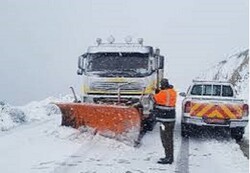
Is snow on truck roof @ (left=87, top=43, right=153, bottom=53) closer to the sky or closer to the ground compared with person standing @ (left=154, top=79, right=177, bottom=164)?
closer to the sky

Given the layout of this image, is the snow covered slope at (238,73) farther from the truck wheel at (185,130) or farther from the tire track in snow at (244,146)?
the tire track in snow at (244,146)

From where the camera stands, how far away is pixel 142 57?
15297mm

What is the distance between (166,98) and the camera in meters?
10.4

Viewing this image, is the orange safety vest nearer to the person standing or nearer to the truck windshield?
the person standing

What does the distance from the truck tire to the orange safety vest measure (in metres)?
4.04

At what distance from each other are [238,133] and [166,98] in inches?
170

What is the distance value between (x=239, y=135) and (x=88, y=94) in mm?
4461

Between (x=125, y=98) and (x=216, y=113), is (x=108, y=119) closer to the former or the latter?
(x=125, y=98)

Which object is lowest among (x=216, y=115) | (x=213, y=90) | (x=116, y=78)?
(x=216, y=115)

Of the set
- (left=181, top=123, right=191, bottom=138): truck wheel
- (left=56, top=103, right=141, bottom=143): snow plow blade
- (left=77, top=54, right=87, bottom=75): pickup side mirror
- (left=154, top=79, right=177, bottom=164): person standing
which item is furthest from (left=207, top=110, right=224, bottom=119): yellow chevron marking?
(left=77, top=54, right=87, bottom=75): pickup side mirror

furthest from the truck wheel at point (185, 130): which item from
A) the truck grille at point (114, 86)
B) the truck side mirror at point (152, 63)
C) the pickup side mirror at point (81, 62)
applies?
the pickup side mirror at point (81, 62)

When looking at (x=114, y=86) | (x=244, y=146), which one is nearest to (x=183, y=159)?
(x=244, y=146)

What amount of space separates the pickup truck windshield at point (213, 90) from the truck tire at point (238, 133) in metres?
1.50

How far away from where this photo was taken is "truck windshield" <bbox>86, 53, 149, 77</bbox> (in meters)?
15.0
